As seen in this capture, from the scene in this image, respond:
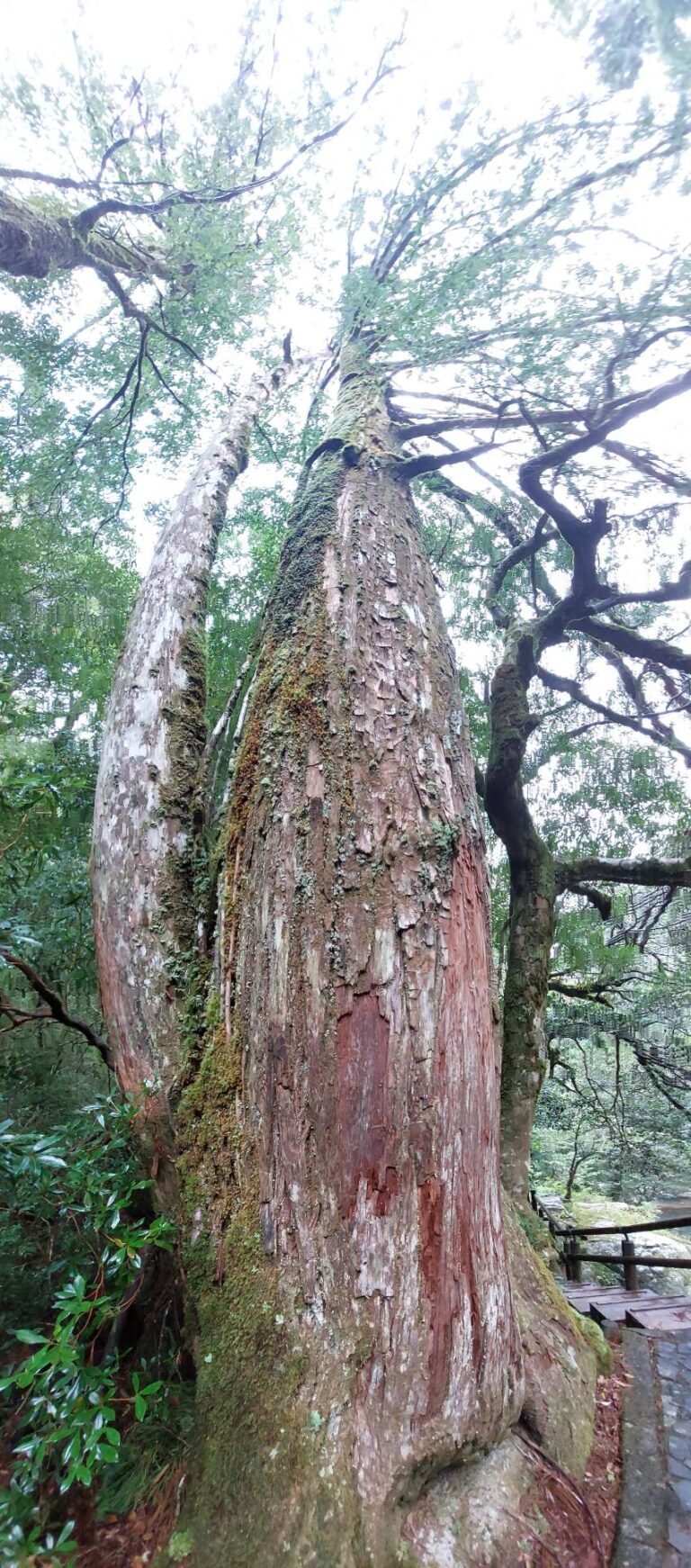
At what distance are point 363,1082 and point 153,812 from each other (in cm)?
123

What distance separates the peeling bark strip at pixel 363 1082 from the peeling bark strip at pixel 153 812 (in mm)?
246

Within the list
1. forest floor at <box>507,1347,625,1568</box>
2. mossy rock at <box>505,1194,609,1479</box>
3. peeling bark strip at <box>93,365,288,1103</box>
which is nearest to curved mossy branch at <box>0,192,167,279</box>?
peeling bark strip at <box>93,365,288,1103</box>

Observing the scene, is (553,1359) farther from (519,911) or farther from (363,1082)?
(519,911)

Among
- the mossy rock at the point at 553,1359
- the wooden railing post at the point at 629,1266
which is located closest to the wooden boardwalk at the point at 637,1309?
the wooden railing post at the point at 629,1266

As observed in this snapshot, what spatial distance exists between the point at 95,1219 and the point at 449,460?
3.32 meters

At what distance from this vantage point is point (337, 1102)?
5.92ft

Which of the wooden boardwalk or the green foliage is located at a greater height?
the green foliage

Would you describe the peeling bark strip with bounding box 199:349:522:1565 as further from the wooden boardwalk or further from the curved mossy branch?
the curved mossy branch

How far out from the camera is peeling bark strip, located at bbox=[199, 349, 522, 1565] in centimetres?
159

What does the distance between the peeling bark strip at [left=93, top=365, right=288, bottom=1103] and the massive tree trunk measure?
1cm

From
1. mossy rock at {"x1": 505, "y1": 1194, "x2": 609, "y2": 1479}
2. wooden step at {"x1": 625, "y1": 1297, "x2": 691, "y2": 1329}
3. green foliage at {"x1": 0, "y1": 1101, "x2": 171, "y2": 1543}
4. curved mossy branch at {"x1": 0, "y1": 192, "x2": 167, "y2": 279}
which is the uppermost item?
curved mossy branch at {"x1": 0, "y1": 192, "x2": 167, "y2": 279}

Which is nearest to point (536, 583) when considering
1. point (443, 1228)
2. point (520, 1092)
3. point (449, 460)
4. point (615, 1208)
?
point (449, 460)

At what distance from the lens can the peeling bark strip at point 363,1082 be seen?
5.22 feet

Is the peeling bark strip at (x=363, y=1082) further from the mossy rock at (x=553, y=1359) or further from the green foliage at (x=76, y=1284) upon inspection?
the mossy rock at (x=553, y=1359)
